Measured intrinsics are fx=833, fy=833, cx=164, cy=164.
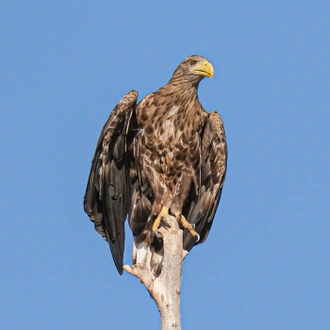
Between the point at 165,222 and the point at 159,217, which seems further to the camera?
the point at 159,217

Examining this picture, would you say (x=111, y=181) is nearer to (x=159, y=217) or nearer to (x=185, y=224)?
(x=159, y=217)

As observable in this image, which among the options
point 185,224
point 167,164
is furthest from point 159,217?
point 167,164

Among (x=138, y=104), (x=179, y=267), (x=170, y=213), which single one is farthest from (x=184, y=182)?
(x=179, y=267)

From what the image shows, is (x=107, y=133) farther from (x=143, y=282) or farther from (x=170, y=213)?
(x=143, y=282)

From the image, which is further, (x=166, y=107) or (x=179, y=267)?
(x=166, y=107)

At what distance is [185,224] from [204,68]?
78.4 inches

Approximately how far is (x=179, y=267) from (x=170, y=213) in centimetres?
207

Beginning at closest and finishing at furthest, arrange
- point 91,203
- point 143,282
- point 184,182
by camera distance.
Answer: point 143,282
point 91,203
point 184,182

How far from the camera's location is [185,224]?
10266 millimetres

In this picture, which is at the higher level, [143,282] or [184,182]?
[184,182]

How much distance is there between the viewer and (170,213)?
10469mm

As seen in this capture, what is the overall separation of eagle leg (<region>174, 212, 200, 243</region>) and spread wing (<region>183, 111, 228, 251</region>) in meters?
0.19

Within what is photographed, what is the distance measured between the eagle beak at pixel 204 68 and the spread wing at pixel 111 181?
3.22 ft

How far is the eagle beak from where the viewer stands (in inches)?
413
